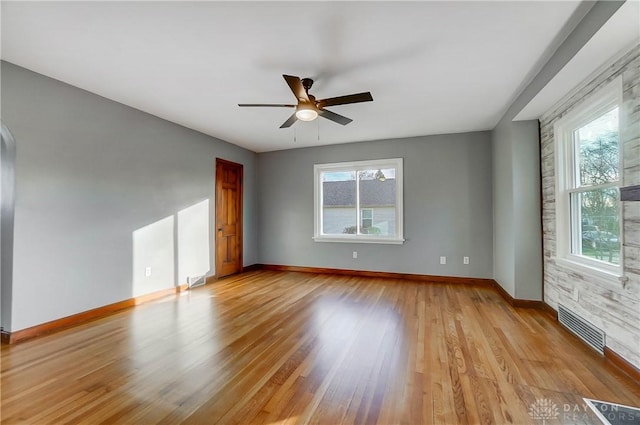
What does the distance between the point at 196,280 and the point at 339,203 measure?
9.88 ft

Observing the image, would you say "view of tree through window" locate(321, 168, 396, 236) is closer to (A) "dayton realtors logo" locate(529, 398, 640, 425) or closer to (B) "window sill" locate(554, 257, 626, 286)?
(B) "window sill" locate(554, 257, 626, 286)

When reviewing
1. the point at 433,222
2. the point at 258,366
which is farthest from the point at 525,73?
the point at 258,366

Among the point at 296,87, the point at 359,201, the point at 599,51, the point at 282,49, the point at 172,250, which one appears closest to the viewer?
the point at 599,51

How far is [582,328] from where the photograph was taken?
2.62m

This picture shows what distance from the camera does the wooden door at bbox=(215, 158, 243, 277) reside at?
5328mm

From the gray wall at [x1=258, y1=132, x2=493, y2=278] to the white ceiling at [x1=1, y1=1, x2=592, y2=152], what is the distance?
1318mm

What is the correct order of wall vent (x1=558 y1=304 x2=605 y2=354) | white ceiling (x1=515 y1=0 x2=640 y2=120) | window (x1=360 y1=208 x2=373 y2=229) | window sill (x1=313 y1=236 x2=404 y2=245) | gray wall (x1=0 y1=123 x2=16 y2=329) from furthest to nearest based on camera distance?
window (x1=360 y1=208 x2=373 y2=229) < window sill (x1=313 y1=236 x2=404 y2=245) < gray wall (x1=0 y1=123 x2=16 y2=329) < wall vent (x1=558 y1=304 x2=605 y2=354) < white ceiling (x1=515 y1=0 x2=640 y2=120)

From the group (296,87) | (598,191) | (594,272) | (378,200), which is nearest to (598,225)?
(598,191)

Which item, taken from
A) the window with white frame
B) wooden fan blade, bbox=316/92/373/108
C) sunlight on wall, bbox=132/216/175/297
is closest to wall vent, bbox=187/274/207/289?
sunlight on wall, bbox=132/216/175/297

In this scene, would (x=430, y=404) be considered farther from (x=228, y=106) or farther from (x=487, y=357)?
(x=228, y=106)

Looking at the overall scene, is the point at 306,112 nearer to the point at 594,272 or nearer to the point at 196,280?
the point at 594,272

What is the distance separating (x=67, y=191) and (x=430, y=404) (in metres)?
3.94

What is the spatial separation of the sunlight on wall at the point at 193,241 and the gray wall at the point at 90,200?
0.02 metres

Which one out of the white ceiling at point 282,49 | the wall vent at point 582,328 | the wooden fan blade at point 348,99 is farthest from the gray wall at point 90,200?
the wall vent at point 582,328
